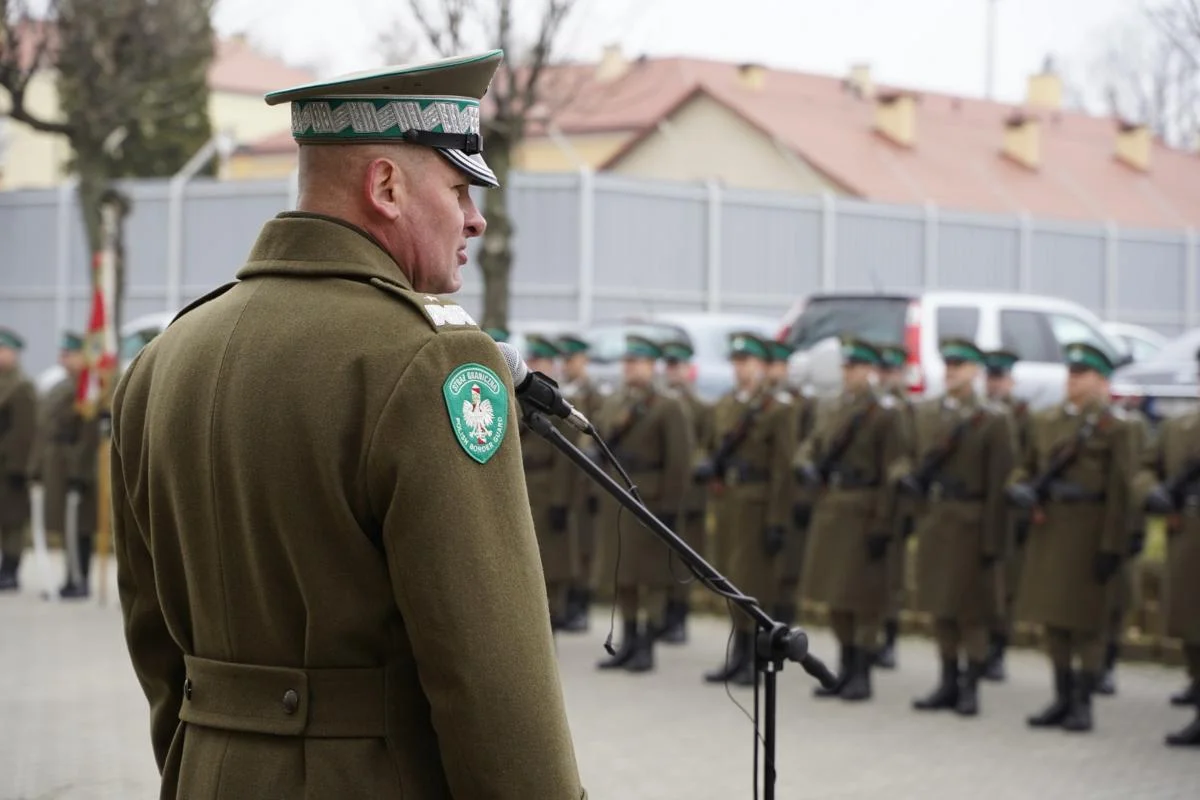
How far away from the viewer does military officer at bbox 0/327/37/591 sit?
47.6 feet

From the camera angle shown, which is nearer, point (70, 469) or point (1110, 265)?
point (70, 469)

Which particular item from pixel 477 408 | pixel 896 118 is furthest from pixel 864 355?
pixel 896 118

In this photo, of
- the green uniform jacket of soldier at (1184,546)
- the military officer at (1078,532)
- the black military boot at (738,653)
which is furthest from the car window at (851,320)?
the green uniform jacket of soldier at (1184,546)

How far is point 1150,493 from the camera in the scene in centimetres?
920

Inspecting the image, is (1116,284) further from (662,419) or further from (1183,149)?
(1183,149)

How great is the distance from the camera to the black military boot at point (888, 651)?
37.0 ft

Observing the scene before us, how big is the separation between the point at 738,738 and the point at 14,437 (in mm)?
7983

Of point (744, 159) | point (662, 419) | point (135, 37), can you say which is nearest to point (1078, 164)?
point (744, 159)

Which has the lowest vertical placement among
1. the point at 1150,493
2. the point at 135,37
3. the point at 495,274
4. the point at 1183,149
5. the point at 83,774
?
the point at 83,774

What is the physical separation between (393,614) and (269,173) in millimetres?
46920

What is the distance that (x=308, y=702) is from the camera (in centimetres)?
231

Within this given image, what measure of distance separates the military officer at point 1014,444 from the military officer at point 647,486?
2.03 meters

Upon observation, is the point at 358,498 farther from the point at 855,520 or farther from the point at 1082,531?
A: the point at 855,520

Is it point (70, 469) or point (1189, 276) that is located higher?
point (1189, 276)
